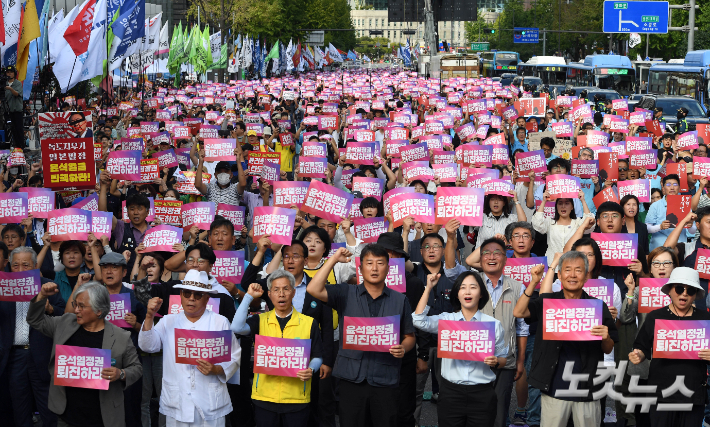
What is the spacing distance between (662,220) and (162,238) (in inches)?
206

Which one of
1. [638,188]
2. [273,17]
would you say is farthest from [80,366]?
[273,17]

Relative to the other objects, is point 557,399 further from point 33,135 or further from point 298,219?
point 33,135

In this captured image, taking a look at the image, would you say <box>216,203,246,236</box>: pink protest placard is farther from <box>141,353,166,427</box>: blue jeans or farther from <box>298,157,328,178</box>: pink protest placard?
<box>141,353,166,427</box>: blue jeans

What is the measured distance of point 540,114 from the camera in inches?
861

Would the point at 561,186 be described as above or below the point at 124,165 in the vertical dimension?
below

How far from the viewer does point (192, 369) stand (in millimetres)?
5629

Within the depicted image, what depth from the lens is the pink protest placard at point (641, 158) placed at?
489 inches

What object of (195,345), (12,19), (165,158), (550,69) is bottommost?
(195,345)

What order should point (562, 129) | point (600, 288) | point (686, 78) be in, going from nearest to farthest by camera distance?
point (600, 288)
point (562, 129)
point (686, 78)

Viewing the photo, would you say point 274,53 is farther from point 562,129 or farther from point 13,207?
point 13,207

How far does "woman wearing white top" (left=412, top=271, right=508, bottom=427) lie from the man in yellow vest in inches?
30.5

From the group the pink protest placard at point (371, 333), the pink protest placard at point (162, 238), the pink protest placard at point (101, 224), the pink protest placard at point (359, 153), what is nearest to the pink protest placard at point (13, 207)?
the pink protest placard at point (101, 224)

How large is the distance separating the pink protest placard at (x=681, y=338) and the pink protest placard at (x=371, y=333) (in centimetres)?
161

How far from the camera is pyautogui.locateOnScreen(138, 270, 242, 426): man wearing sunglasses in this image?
5578 millimetres
